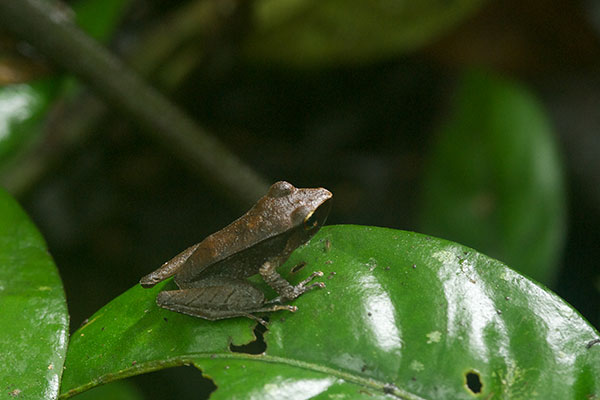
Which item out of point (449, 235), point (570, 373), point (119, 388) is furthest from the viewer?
point (449, 235)

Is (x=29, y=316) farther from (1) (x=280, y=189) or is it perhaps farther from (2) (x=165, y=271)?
(1) (x=280, y=189)

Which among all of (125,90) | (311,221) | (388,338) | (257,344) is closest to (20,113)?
(125,90)

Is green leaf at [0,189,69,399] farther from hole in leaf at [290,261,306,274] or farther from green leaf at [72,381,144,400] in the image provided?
green leaf at [72,381,144,400]

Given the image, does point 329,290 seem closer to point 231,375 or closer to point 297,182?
point 231,375

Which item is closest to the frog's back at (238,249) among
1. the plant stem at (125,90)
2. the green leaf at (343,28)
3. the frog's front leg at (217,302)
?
the frog's front leg at (217,302)

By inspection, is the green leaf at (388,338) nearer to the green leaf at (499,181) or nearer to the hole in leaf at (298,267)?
the hole in leaf at (298,267)

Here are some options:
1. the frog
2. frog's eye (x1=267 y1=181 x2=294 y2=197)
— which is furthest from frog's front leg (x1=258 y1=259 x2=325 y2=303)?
frog's eye (x1=267 y1=181 x2=294 y2=197)

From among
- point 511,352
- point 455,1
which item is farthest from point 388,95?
point 511,352
